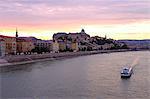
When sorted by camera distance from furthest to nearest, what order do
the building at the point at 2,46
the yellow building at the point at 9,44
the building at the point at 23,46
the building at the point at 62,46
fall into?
the building at the point at 62,46 < the building at the point at 23,46 < the yellow building at the point at 9,44 < the building at the point at 2,46

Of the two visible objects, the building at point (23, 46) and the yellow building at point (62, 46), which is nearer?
the building at point (23, 46)

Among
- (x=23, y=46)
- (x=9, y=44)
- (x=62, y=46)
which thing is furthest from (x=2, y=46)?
(x=62, y=46)

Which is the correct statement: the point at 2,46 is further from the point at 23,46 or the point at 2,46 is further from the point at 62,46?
the point at 62,46

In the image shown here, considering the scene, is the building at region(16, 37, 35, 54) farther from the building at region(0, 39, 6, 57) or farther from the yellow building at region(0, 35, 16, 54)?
the building at region(0, 39, 6, 57)

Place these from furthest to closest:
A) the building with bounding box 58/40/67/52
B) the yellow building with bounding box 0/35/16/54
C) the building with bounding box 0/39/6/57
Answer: the building with bounding box 58/40/67/52 < the yellow building with bounding box 0/35/16/54 < the building with bounding box 0/39/6/57

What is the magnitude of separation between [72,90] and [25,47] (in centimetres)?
1949

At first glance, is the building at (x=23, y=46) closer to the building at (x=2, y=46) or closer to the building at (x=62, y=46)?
the building at (x=2, y=46)

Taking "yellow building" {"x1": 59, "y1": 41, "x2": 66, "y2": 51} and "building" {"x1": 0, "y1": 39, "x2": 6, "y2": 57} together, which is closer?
"building" {"x1": 0, "y1": 39, "x2": 6, "y2": 57}

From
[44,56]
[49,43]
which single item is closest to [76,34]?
[49,43]

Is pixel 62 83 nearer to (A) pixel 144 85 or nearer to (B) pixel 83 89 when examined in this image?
(B) pixel 83 89

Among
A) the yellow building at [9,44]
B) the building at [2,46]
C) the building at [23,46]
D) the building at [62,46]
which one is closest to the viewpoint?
the building at [2,46]

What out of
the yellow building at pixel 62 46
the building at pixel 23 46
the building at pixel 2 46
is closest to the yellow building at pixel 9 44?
the building at pixel 2 46

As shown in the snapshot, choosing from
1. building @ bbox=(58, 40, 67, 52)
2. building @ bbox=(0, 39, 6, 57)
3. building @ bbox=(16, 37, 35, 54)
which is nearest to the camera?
building @ bbox=(0, 39, 6, 57)

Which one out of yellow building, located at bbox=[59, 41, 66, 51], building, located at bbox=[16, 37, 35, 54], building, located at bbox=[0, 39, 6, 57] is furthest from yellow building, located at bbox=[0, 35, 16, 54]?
yellow building, located at bbox=[59, 41, 66, 51]
